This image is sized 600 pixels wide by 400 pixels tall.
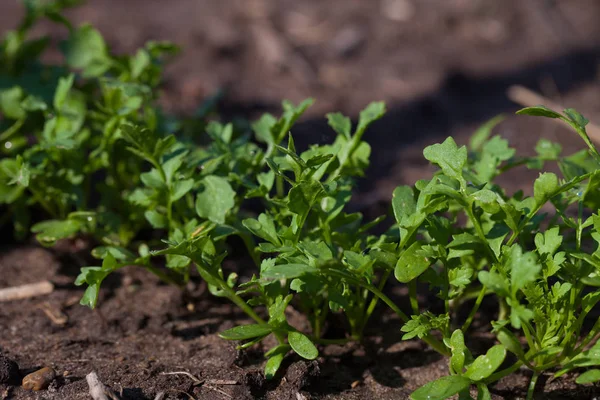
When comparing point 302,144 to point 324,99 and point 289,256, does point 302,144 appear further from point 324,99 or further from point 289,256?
point 289,256

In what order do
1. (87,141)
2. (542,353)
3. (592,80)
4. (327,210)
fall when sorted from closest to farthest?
(542,353), (327,210), (87,141), (592,80)

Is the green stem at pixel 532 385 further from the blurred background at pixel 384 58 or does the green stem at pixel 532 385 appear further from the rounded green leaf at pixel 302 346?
the blurred background at pixel 384 58

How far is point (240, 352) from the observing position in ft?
7.16

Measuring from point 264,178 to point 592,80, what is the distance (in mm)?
2633

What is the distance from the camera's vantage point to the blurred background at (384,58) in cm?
374

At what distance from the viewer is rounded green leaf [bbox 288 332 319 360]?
1.91 meters

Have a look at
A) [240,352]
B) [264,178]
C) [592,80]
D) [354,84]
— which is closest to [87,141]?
[264,178]

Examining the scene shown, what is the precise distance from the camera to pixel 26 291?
255 centimetres

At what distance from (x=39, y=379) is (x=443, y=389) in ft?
3.78

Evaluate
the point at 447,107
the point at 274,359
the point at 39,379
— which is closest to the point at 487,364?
the point at 274,359

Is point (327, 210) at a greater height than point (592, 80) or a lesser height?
greater

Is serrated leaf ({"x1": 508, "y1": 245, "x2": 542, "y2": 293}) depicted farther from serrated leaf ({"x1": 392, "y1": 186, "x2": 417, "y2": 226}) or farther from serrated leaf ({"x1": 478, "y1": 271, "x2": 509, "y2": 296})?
serrated leaf ({"x1": 392, "y1": 186, "x2": 417, "y2": 226})

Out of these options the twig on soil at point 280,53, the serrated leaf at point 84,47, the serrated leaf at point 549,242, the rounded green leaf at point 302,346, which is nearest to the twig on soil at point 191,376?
the rounded green leaf at point 302,346

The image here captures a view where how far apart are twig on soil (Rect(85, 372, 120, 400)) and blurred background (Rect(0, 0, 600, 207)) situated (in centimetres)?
181
